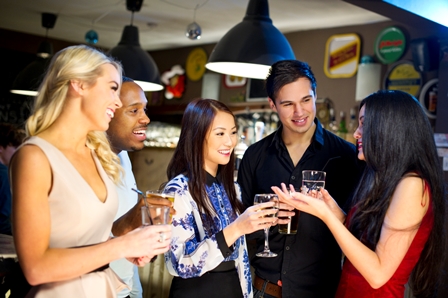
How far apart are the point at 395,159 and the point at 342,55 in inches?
205

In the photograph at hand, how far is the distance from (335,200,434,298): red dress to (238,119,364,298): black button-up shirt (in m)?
0.38

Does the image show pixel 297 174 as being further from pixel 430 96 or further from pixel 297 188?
pixel 430 96

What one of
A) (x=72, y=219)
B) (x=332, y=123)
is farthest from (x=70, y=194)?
(x=332, y=123)

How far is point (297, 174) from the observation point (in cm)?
272

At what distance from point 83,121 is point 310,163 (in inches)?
53.5

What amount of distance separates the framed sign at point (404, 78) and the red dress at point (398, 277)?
171 inches

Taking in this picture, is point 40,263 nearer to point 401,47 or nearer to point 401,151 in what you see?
point 401,151

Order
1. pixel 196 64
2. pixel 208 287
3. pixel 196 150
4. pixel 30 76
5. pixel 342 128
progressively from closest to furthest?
pixel 208 287, pixel 196 150, pixel 30 76, pixel 342 128, pixel 196 64

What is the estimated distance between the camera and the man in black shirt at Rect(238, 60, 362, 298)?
102 inches

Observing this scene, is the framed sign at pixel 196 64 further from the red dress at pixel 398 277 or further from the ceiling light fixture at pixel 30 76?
the red dress at pixel 398 277

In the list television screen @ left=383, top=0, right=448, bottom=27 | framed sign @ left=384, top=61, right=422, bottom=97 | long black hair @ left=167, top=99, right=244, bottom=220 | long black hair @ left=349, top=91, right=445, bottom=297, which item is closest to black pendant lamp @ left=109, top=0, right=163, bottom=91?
television screen @ left=383, top=0, right=448, bottom=27

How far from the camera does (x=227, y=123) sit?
2.39m

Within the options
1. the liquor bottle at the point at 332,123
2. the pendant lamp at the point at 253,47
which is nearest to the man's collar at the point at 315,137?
the pendant lamp at the point at 253,47

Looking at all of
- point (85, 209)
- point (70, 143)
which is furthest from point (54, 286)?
point (70, 143)
